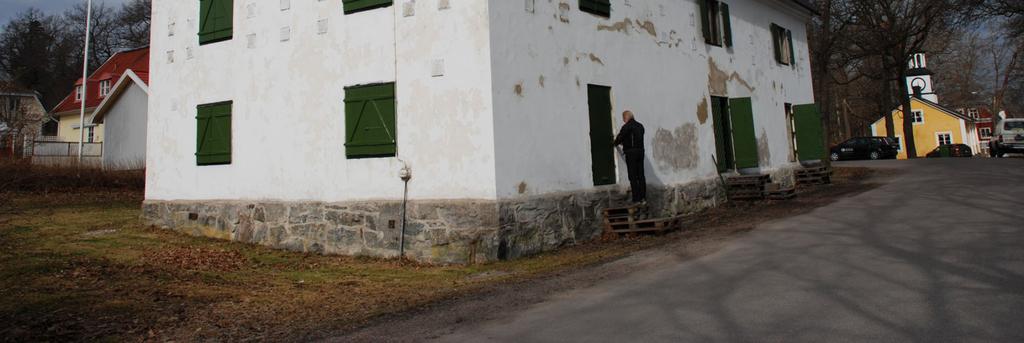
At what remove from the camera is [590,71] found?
9992 mm

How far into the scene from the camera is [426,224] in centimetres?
858

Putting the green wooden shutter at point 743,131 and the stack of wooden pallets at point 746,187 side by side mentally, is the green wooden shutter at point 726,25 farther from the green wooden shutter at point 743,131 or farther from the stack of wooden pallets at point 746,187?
the stack of wooden pallets at point 746,187

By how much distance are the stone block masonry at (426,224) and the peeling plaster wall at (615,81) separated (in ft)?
1.05

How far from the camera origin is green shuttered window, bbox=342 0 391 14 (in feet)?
30.3

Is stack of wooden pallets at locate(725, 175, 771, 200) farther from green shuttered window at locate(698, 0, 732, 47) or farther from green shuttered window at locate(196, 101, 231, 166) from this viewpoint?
green shuttered window at locate(196, 101, 231, 166)

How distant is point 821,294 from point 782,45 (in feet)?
47.9

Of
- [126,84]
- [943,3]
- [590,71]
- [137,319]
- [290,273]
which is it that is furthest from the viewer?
[126,84]

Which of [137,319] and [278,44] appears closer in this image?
[137,319]

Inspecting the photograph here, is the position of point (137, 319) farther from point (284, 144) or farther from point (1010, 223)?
point (1010, 223)

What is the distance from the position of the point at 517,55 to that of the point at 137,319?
18.6 feet

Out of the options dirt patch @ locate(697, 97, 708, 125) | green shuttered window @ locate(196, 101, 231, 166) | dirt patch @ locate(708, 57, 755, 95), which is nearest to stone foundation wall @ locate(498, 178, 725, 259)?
dirt patch @ locate(697, 97, 708, 125)

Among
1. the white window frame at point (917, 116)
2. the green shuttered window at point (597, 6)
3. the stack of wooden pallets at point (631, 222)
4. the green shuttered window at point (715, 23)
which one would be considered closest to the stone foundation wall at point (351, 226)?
the stack of wooden pallets at point (631, 222)

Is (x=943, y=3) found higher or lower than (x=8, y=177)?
higher

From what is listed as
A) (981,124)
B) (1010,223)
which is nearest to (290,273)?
(1010,223)
